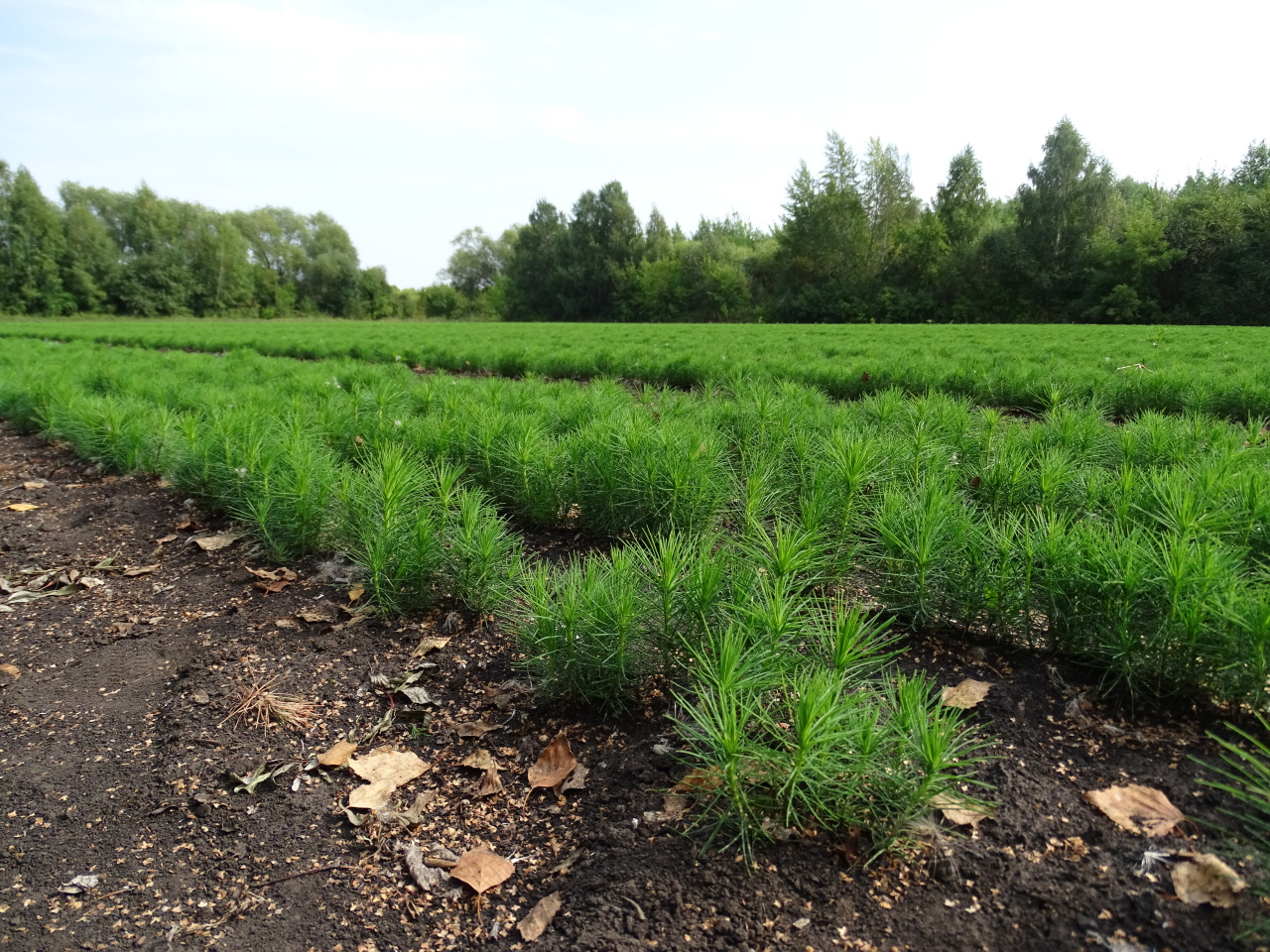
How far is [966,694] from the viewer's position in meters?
2.22

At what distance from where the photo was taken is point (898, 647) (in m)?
→ 2.58

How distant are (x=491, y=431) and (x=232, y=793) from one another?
2650 mm

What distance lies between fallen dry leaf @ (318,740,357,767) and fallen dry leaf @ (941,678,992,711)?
1.86 metres

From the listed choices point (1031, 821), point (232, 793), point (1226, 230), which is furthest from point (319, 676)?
point (1226, 230)

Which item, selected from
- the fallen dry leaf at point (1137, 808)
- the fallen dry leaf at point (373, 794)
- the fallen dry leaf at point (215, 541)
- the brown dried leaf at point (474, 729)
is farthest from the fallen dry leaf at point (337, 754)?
the fallen dry leaf at point (215, 541)

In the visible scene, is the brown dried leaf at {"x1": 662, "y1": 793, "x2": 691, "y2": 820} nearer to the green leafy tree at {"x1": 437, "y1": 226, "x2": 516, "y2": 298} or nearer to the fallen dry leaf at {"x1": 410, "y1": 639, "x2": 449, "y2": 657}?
the fallen dry leaf at {"x1": 410, "y1": 639, "x2": 449, "y2": 657}

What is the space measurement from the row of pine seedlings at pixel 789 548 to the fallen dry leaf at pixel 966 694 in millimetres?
73

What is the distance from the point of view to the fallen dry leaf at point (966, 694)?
2.17 m

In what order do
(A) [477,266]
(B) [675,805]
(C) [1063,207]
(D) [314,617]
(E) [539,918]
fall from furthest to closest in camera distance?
(A) [477,266] → (C) [1063,207] → (D) [314,617] → (B) [675,805] → (E) [539,918]

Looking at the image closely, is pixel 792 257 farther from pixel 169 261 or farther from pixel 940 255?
pixel 169 261

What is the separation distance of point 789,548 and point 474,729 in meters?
1.21

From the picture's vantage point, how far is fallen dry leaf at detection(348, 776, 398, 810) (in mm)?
2051

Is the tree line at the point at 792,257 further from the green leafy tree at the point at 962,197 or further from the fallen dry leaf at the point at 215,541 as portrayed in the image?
the fallen dry leaf at the point at 215,541

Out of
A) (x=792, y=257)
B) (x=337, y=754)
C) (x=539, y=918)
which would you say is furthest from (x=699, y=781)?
(x=792, y=257)
